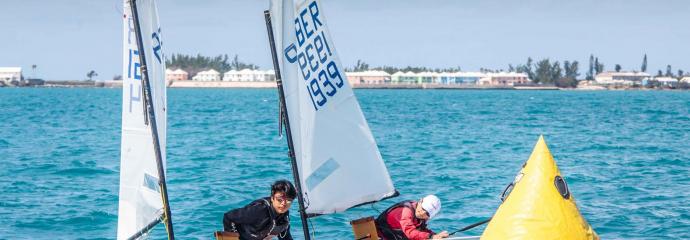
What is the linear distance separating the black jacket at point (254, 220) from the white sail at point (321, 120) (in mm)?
1323

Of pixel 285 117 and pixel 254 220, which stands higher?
pixel 285 117

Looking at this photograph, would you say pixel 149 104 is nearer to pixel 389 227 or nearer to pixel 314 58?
pixel 314 58

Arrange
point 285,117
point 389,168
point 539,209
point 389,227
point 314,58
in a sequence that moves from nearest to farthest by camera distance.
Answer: point 539,209
point 285,117
point 314,58
point 389,227
point 389,168

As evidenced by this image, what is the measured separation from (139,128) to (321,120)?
284 centimetres

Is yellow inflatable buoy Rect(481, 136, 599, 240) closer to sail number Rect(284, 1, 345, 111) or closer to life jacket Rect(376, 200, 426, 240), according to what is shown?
life jacket Rect(376, 200, 426, 240)

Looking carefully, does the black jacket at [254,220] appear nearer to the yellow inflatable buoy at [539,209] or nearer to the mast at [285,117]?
the mast at [285,117]

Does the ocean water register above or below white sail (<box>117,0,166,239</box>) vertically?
below

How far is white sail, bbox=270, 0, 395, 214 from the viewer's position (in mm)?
13758

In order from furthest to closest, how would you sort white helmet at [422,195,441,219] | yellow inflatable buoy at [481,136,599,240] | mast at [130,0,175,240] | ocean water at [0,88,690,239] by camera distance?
ocean water at [0,88,690,239], white helmet at [422,195,441,219], mast at [130,0,175,240], yellow inflatable buoy at [481,136,599,240]

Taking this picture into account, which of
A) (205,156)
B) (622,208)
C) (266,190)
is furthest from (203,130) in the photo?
(622,208)

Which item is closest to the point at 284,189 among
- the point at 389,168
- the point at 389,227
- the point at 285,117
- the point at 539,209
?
the point at 285,117

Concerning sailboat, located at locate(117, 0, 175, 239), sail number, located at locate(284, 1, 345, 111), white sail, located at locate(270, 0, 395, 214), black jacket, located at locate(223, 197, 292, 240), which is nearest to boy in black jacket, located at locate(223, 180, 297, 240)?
black jacket, located at locate(223, 197, 292, 240)

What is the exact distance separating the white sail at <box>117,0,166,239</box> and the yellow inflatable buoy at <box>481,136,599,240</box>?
4378mm

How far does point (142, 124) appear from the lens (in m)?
12.6
